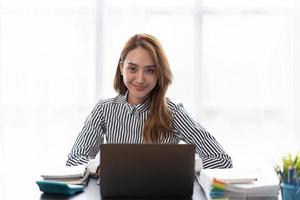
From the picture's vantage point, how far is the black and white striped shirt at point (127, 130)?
231 cm

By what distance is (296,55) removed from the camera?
3.76 meters

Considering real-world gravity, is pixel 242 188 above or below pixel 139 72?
below

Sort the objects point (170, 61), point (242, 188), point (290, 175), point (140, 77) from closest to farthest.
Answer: point (290, 175), point (242, 188), point (140, 77), point (170, 61)

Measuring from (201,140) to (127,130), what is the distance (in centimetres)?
37

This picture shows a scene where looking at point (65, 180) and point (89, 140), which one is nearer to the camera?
point (65, 180)

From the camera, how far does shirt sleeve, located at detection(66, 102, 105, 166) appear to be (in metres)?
2.26

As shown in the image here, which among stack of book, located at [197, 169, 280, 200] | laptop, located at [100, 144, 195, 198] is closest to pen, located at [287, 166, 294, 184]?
stack of book, located at [197, 169, 280, 200]

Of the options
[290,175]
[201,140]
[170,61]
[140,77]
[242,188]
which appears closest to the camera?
[290,175]

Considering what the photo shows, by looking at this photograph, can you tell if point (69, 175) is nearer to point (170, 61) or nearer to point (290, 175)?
point (290, 175)

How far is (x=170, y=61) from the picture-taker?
Answer: 379cm

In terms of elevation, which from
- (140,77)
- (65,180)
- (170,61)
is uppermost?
(170,61)

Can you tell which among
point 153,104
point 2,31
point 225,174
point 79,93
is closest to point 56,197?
point 225,174

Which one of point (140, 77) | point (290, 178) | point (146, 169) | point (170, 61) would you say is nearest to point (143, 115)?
point (140, 77)

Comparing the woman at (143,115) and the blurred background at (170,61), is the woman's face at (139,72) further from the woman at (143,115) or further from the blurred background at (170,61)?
the blurred background at (170,61)
